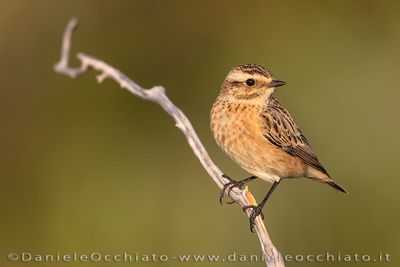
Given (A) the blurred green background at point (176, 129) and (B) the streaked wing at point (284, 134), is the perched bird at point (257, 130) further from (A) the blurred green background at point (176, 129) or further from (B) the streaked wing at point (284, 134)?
(A) the blurred green background at point (176, 129)

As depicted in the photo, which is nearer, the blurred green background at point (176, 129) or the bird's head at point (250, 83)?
the bird's head at point (250, 83)

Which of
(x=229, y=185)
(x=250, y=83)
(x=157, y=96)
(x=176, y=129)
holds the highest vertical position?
(x=176, y=129)

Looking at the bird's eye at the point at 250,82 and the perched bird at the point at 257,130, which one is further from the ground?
the bird's eye at the point at 250,82

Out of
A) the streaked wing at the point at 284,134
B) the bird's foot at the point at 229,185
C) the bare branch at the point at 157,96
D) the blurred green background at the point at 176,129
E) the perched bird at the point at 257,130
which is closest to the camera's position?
the bare branch at the point at 157,96

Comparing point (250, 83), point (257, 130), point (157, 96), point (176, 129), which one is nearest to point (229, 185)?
point (257, 130)

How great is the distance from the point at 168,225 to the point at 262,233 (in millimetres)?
3197

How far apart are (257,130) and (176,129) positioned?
97.6 inches

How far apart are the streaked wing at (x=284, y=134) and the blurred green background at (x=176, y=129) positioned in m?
1.17

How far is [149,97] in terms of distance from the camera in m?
5.80

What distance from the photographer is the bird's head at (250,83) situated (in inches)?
282

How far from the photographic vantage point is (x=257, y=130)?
23.6 ft

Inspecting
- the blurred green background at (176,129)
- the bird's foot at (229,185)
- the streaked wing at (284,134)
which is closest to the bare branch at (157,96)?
the bird's foot at (229,185)

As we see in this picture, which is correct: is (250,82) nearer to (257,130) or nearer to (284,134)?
(257,130)

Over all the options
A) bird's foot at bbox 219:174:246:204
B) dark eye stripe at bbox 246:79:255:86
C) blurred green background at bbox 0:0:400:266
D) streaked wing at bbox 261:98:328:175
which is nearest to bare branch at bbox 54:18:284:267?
bird's foot at bbox 219:174:246:204
